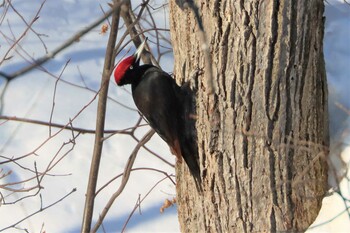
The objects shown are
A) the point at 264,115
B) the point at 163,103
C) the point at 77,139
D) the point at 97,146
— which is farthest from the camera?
the point at 77,139

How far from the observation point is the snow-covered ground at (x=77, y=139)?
4324 millimetres

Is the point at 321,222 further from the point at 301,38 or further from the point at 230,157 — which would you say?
the point at 301,38

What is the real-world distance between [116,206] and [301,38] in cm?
223

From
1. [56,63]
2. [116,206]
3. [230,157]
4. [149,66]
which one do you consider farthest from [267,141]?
[56,63]

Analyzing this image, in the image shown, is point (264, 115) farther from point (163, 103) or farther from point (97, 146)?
point (97, 146)

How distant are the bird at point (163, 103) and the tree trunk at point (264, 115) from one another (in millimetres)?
171

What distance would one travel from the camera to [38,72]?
561 centimetres

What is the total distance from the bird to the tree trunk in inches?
6.7

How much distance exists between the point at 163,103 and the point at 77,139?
1.93 metres

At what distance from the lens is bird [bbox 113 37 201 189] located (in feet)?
9.82

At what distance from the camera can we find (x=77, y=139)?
4.99 metres

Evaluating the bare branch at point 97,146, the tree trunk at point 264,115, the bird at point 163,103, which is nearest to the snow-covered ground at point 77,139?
the bare branch at point 97,146

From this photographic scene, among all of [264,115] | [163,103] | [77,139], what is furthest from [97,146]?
[77,139]

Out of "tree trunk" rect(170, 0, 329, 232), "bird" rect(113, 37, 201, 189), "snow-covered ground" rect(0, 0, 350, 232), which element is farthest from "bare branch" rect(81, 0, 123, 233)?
"tree trunk" rect(170, 0, 329, 232)
